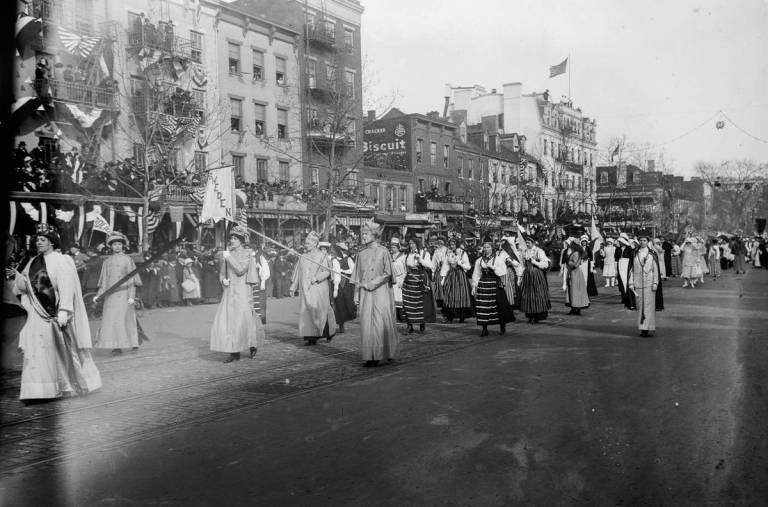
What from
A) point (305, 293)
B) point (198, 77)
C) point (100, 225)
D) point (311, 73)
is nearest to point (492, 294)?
point (305, 293)

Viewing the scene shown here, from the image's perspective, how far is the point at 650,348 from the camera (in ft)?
33.4

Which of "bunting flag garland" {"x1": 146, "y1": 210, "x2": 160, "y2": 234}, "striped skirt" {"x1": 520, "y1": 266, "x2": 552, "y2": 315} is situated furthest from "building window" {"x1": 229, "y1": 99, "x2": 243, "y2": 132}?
"striped skirt" {"x1": 520, "y1": 266, "x2": 552, "y2": 315}

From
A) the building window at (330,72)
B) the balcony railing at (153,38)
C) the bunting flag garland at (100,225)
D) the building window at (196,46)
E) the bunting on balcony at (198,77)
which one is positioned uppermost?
the building window at (330,72)

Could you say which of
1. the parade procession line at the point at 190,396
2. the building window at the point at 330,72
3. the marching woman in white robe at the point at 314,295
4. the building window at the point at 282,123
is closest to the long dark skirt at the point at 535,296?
the parade procession line at the point at 190,396

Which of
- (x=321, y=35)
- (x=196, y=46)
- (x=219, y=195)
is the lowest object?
(x=219, y=195)

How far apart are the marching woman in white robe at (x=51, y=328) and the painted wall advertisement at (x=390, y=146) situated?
1532 inches

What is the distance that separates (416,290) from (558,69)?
129ft

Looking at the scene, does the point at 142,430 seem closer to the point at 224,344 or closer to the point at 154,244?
the point at 224,344

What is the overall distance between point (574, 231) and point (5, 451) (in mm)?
43594

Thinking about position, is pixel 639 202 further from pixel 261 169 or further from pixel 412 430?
pixel 412 430

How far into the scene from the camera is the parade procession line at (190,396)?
592 centimetres

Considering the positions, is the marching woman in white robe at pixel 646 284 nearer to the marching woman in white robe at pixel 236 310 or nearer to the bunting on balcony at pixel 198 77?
the marching woman in white robe at pixel 236 310

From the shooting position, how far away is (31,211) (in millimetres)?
18797

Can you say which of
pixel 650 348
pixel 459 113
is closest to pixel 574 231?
pixel 459 113
